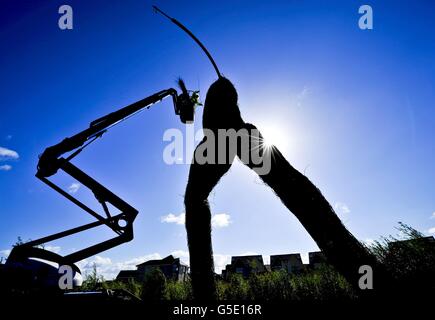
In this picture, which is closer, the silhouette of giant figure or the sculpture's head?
the silhouette of giant figure

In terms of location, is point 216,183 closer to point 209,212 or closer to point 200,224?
point 209,212

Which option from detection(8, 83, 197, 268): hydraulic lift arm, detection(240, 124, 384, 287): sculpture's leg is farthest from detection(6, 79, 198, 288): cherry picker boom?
detection(240, 124, 384, 287): sculpture's leg

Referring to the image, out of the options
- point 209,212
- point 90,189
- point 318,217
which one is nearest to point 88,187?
point 90,189

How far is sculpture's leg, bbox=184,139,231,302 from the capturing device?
2.44m

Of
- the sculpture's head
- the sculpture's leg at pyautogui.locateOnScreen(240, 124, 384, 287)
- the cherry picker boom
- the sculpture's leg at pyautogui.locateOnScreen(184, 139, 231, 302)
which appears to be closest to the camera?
the sculpture's leg at pyautogui.locateOnScreen(240, 124, 384, 287)

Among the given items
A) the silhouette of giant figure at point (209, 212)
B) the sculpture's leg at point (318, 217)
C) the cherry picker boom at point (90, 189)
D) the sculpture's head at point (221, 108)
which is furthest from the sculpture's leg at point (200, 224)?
the cherry picker boom at point (90, 189)

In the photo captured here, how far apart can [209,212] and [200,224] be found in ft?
0.59

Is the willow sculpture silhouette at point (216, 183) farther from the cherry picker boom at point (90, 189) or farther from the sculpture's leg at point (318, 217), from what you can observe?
the cherry picker boom at point (90, 189)

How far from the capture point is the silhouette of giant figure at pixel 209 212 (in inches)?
67.4

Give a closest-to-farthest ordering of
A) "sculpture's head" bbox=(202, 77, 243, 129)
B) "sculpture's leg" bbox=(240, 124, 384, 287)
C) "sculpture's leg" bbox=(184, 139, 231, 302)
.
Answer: "sculpture's leg" bbox=(240, 124, 384, 287), "sculpture's leg" bbox=(184, 139, 231, 302), "sculpture's head" bbox=(202, 77, 243, 129)

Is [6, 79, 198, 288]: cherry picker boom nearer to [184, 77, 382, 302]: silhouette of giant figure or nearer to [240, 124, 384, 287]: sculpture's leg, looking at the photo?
[184, 77, 382, 302]: silhouette of giant figure

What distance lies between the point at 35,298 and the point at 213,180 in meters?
1.95

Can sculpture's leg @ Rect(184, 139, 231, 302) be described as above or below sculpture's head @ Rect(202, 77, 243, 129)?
below

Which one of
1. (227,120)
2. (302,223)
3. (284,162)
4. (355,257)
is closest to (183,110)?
(227,120)
